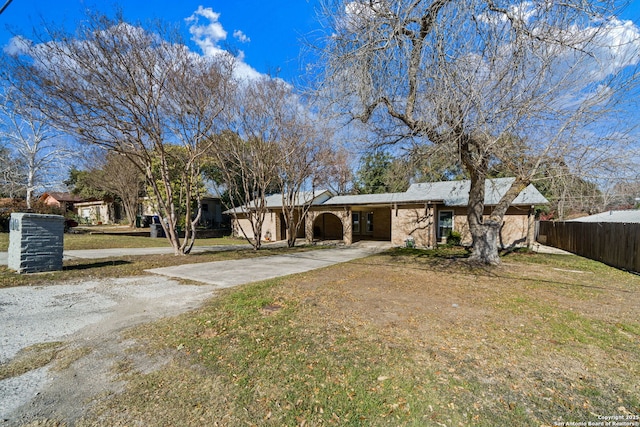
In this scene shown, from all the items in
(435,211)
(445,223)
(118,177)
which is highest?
(118,177)

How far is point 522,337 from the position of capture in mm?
3578

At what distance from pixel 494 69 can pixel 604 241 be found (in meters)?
9.54

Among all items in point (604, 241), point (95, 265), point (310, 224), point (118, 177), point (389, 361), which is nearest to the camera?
point (389, 361)

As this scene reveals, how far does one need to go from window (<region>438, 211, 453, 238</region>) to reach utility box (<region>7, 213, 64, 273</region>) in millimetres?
15312

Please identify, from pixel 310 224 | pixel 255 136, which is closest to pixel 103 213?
pixel 310 224

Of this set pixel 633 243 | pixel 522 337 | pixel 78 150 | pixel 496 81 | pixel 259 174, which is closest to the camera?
pixel 522 337

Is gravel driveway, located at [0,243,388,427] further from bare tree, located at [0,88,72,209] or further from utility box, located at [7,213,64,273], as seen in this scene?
bare tree, located at [0,88,72,209]

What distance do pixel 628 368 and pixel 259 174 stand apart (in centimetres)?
1240

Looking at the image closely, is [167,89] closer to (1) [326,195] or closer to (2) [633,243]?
(1) [326,195]

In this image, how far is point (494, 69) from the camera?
5.07 meters

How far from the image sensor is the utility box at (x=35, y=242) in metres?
6.68

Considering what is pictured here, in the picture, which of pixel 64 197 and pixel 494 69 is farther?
pixel 64 197

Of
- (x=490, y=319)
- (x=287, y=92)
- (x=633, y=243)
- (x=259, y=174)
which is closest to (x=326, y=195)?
(x=259, y=174)

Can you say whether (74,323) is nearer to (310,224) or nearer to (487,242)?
(487,242)
